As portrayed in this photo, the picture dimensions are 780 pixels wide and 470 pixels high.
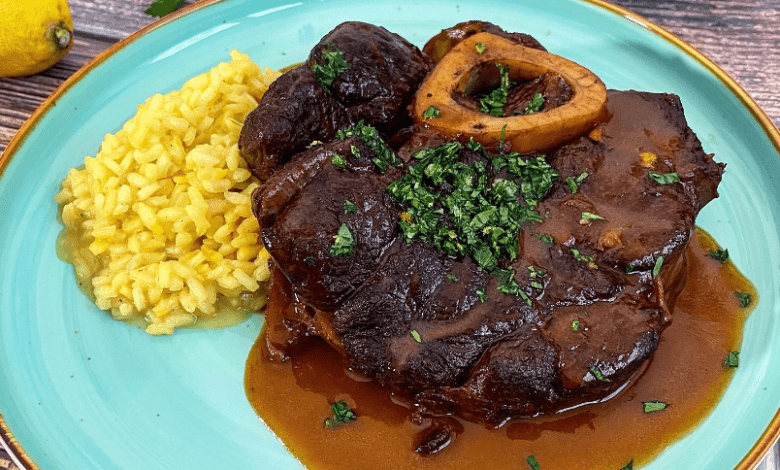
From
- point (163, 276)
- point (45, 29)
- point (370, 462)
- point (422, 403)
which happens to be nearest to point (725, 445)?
point (422, 403)

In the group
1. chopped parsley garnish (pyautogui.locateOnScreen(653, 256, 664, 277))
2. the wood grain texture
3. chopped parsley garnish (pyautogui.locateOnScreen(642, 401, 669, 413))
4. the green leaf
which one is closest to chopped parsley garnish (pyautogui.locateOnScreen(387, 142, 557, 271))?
chopped parsley garnish (pyautogui.locateOnScreen(653, 256, 664, 277))

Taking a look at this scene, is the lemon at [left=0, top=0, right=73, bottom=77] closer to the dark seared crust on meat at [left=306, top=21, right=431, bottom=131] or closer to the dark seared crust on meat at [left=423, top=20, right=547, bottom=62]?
the dark seared crust on meat at [left=306, top=21, right=431, bottom=131]

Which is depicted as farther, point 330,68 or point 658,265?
point 330,68

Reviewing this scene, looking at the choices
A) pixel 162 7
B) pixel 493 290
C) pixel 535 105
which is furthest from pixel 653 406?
pixel 162 7

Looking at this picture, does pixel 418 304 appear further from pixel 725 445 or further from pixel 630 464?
pixel 725 445

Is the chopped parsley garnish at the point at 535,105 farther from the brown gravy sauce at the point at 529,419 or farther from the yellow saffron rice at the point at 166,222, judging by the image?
the yellow saffron rice at the point at 166,222

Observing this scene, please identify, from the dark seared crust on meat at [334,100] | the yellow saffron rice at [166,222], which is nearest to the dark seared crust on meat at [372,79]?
the dark seared crust on meat at [334,100]

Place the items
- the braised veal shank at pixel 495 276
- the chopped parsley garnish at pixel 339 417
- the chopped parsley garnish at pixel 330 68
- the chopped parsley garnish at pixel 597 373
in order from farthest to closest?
1. the chopped parsley garnish at pixel 330 68
2. the chopped parsley garnish at pixel 339 417
3. the braised veal shank at pixel 495 276
4. the chopped parsley garnish at pixel 597 373

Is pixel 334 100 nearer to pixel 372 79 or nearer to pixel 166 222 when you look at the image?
pixel 372 79
